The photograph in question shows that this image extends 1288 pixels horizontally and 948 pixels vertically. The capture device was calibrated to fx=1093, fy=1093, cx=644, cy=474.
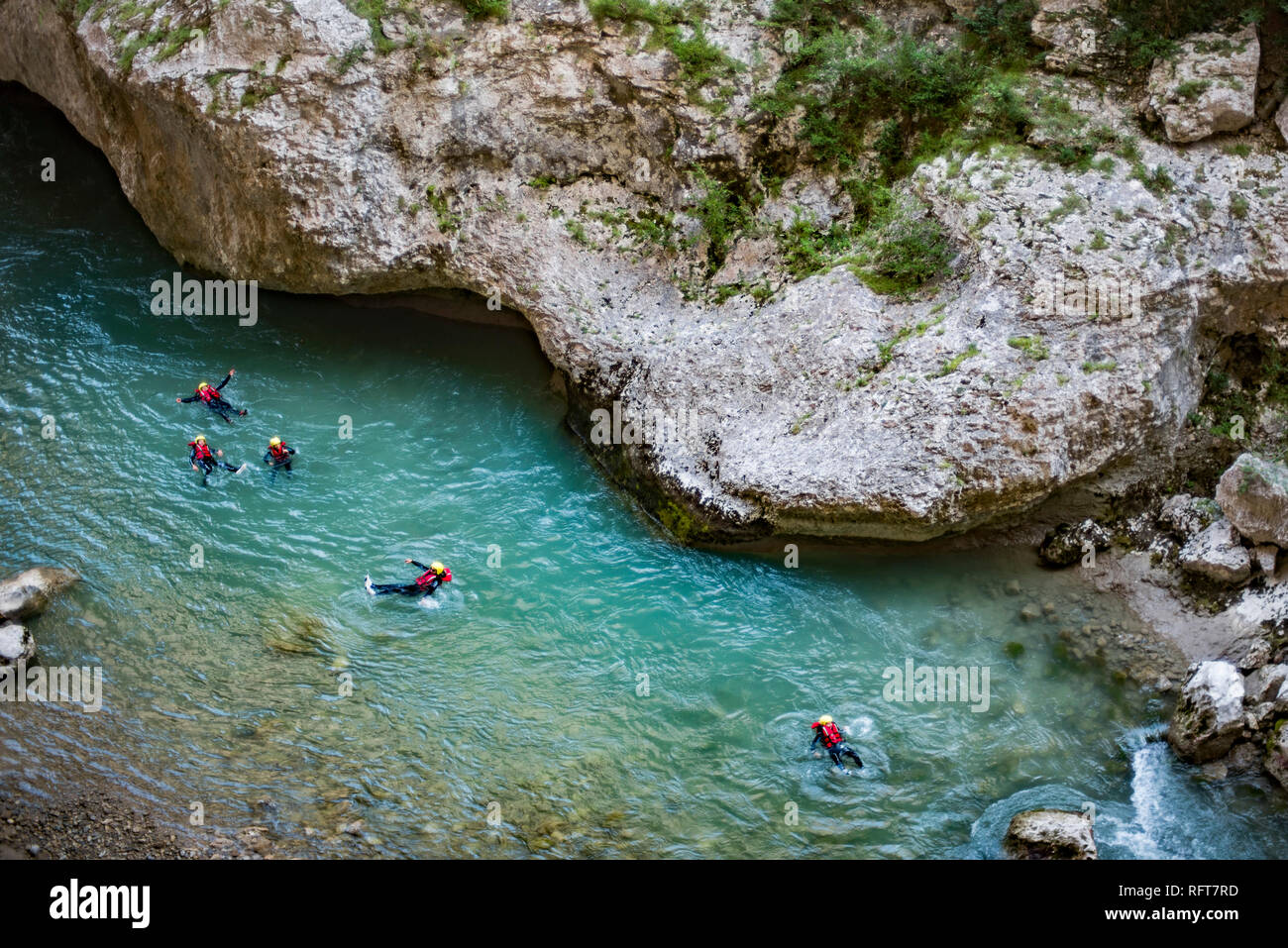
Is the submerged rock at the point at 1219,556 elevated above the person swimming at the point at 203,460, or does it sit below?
below

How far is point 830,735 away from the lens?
46.3ft

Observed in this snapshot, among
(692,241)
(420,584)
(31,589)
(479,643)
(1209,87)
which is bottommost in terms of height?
(479,643)

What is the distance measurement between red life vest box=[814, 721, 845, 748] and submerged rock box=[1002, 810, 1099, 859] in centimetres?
229

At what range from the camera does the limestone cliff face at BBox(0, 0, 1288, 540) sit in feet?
52.6

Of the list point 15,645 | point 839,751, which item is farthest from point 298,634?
point 839,751

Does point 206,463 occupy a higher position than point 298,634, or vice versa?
point 206,463

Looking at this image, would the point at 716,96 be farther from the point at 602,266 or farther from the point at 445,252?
the point at 445,252

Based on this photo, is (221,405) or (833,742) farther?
(221,405)

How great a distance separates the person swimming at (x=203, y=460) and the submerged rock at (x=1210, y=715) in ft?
48.4

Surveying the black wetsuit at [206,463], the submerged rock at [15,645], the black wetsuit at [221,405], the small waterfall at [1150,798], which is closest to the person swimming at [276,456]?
the black wetsuit at [206,463]

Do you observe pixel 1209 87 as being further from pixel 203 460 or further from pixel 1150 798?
pixel 203 460

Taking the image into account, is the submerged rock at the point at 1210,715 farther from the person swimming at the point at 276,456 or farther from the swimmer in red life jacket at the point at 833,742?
the person swimming at the point at 276,456

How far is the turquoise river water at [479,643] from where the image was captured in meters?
13.6

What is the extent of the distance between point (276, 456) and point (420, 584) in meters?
3.90
